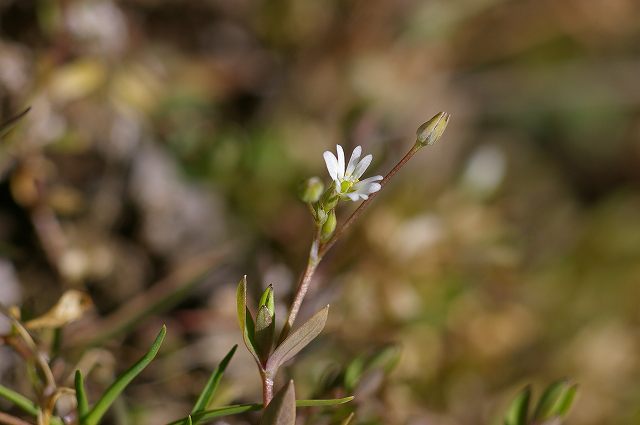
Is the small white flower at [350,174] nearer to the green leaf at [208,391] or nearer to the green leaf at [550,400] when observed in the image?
the green leaf at [208,391]

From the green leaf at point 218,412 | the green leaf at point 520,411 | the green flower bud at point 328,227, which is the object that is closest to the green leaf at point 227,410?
the green leaf at point 218,412

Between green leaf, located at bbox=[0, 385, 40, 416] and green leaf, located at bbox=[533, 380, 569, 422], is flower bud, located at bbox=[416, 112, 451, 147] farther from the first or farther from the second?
green leaf, located at bbox=[0, 385, 40, 416]

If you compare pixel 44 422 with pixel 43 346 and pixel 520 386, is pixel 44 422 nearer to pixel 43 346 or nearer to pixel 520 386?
pixel 43 346

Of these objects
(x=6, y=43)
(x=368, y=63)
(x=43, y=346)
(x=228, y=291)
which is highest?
(x=368, y=63)

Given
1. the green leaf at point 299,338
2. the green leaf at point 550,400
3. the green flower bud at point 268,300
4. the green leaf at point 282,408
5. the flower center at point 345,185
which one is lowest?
the green leaf at point 550,400

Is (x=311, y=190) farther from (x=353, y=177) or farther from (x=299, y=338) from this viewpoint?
(x=299, y=338)

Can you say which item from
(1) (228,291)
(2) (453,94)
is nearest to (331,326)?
(1) (228,291)

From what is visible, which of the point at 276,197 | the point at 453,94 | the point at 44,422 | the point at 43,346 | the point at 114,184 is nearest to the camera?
the point at 44,422

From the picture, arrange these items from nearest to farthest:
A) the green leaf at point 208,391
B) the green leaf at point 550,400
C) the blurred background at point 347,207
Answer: the green leaf at point 208,391
the green leaf at point 550,400
the blurred background at point 347,207
